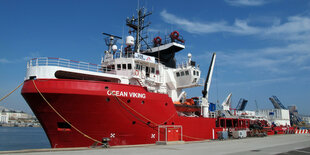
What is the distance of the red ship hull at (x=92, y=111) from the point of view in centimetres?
1345

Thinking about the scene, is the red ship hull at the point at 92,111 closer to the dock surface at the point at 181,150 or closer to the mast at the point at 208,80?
the dock surface at the point at 181,150

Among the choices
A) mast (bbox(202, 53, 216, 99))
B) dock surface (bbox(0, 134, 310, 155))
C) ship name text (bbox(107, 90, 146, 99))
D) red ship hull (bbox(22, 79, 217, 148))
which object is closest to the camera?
dock surface (bbox(0, 134, 310, 155))

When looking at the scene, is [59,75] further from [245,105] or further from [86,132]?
[245,105]

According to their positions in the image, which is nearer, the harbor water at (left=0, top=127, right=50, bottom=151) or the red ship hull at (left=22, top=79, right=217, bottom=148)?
the red ship hull at (left=22, top=79, right=217, bottom=148)

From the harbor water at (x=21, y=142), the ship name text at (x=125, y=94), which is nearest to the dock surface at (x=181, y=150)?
the ship name text at (x=125, y=94)

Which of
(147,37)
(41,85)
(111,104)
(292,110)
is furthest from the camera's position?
(292,110)

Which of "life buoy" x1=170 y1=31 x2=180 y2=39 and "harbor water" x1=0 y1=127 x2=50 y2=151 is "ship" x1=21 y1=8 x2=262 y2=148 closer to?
"life buoy" x1=170 y1=31 x2=180 y2=39

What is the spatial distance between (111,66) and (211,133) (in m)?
10.8

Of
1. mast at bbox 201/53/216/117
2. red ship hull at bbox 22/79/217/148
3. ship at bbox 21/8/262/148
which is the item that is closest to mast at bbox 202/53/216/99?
mast at bbox 201/53/216/117

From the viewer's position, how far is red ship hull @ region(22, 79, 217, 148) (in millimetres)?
13453

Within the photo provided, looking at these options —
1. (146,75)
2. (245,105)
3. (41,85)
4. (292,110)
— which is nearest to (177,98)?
(146,75)

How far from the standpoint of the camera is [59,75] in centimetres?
1545

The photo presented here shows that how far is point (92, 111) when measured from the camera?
14047 millimetres

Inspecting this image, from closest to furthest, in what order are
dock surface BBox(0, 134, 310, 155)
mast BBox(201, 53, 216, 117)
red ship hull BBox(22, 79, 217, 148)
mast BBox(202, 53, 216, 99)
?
dock surface BBox(0, 134, 310, 155)
red ship hull BBox(22, 79, 217, 148)
mast BBox(201, 53, 216, 117)
mast BBox(202, 53, 216, 99)
